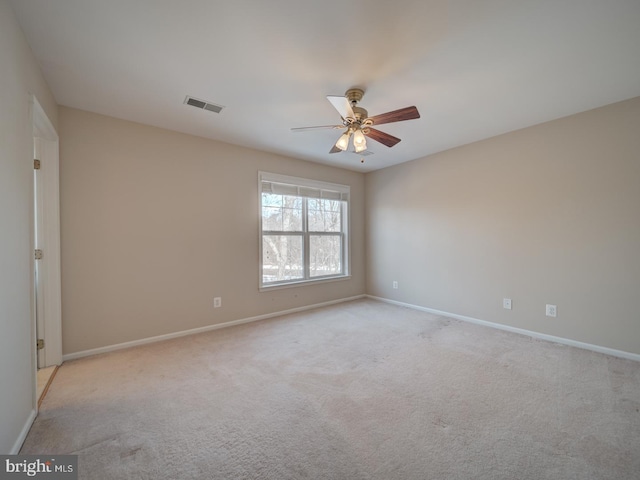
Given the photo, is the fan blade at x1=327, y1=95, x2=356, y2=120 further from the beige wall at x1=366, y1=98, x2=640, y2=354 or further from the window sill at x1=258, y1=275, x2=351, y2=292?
the window sill at x1=258, y1=275, x2=351, y2=292

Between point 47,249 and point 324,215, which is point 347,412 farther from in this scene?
point 324,215

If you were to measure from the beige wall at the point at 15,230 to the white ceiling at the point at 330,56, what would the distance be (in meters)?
0.26

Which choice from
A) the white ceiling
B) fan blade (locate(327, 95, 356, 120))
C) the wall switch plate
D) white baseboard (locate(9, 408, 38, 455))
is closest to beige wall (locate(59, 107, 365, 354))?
the white ceiling

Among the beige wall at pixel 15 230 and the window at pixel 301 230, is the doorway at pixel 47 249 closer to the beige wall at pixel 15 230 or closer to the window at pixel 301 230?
the beige wall at pixel 15 230

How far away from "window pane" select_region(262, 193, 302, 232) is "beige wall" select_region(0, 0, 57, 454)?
8.37ft

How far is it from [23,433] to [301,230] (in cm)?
351

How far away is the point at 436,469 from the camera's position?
4.63 ft

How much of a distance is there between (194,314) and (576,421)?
11.9 feet

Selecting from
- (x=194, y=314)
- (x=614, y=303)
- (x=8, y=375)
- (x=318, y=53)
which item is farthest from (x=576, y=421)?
(x=194, y=314)

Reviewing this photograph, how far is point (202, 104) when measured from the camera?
2660 millimetres

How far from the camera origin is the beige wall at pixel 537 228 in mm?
2691

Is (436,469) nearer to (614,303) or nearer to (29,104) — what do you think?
(614,303)

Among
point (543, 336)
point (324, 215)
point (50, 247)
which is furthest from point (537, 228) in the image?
point (50, 247)

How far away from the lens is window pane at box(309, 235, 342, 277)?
4703mm
